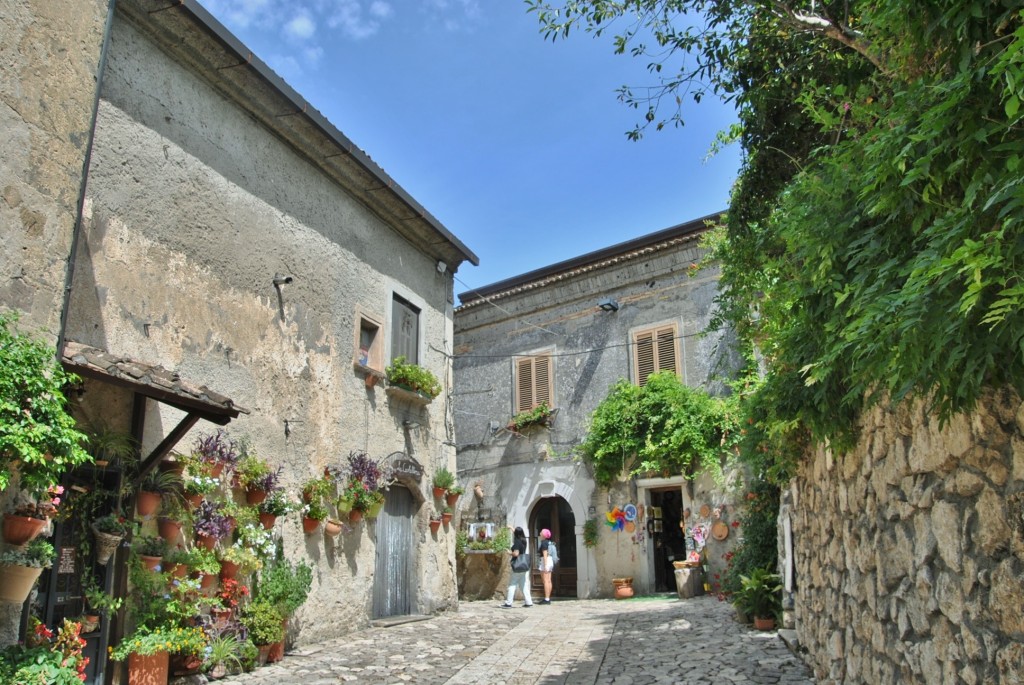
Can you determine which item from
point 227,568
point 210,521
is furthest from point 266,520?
point 210,521

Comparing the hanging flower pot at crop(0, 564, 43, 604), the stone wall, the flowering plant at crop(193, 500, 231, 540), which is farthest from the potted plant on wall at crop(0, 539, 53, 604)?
the stone wall

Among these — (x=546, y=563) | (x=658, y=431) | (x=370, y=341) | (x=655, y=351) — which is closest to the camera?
(x=370, y=341)

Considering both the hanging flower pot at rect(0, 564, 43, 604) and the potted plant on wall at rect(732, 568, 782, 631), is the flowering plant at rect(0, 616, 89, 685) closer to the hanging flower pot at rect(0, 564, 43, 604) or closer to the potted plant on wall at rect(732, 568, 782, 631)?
the hanging flower pot at rect(0, 564, 43, 604)

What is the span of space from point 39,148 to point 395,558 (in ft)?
24.5

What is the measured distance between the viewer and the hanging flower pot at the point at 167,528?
6832mm

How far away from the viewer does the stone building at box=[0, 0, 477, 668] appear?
5145 mm

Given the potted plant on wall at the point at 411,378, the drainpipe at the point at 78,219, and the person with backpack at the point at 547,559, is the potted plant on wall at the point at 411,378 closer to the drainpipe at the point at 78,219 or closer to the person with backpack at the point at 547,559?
the person with backpack at the point at 547,559

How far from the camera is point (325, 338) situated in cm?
986

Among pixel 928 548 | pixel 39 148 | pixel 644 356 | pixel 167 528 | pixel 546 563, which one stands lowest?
pixel 546 563

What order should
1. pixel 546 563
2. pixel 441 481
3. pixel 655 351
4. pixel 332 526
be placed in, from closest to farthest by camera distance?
1. pixel 332 526
2. pixel 441 481
3. pixel 546 563
4. pixel 655 351

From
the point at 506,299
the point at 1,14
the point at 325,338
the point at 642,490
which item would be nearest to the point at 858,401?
the point at 1,14

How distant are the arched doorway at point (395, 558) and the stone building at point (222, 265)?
0.03 m

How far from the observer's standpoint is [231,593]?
738 centimetres

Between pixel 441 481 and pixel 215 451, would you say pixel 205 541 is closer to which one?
pixel 215 451
